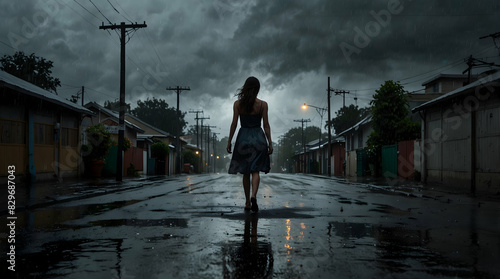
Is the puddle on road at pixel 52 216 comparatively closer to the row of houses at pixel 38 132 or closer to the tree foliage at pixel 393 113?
the row of houses at pixel 38 132

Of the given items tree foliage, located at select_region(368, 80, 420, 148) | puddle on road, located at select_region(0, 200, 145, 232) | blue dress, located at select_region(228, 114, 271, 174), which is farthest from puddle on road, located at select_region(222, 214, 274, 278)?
tree foliage, located at select_region(368, 80, 420, 148)

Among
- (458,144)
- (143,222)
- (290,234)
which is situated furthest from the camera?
(458,144)

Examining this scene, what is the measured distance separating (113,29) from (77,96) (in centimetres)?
3182

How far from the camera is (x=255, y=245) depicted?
3855mm

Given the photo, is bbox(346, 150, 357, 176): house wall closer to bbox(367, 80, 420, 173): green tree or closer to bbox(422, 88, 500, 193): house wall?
bbox(367, 80, 420, 173): green tree

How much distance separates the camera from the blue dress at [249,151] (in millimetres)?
6586

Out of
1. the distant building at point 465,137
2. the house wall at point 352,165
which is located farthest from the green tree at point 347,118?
the distant building at point 465,137

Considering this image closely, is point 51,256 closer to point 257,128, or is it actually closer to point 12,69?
point 257,128

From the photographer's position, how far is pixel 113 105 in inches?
3447

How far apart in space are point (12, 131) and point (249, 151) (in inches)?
465

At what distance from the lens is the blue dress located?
659cm

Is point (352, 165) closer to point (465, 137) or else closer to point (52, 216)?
point (465, 137)

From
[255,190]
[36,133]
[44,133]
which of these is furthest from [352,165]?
[255,190]

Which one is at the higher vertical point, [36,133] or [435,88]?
[435,88]
